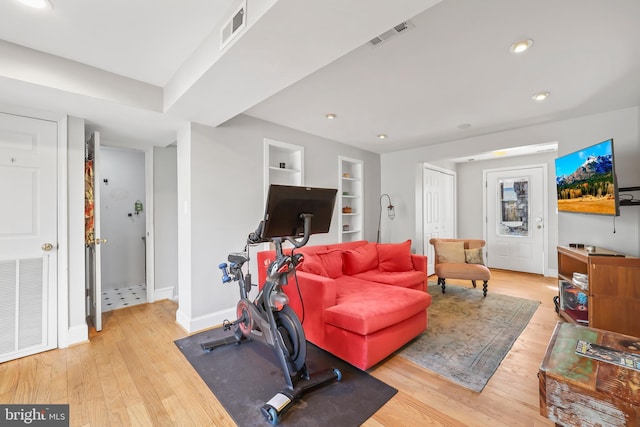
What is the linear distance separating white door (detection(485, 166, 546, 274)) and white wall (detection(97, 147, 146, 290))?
22.5 feet

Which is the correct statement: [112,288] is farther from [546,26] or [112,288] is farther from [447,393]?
[546,26]

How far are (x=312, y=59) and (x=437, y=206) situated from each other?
15.1ft

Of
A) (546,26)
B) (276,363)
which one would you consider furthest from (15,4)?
(546,26)

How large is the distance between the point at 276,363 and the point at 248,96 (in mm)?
2215

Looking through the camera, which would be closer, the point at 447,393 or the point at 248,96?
the point at 447,393

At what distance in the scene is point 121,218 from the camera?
13.8 feet

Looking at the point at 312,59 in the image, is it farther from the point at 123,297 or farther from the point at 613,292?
the point at 123,297

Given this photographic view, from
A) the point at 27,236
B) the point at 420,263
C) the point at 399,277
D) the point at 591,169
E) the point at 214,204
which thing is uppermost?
the point at 591,169

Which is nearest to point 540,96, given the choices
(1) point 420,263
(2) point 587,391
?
(1) point 420,263

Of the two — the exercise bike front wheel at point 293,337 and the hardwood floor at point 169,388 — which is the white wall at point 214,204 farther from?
the exercise bike front wheel at point 293,337

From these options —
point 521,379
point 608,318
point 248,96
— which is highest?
point 248,96

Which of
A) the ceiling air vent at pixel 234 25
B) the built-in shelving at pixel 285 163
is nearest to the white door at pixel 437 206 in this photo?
the built-in shelving at pixel 285 163

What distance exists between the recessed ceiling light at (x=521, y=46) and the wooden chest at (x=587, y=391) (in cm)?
192

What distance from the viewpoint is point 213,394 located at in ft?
5.95
